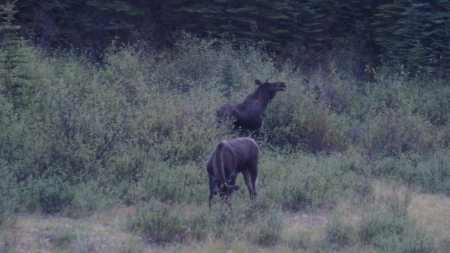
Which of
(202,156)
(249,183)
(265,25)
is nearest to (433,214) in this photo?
(249,183)

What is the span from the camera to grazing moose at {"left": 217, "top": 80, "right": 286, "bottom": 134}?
44.3ft

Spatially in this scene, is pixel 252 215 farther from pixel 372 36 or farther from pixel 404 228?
pixel 372 36

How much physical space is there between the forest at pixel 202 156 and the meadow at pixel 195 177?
0.03 m

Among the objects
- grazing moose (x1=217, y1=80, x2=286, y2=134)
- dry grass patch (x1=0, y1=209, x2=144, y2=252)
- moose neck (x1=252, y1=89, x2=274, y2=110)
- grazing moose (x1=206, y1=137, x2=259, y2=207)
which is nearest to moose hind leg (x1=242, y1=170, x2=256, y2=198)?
grazing moose (x1=206, y1=137, x2=259, y2=207)

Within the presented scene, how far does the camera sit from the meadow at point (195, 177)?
23.7ft

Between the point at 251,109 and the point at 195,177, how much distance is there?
463 centimetres

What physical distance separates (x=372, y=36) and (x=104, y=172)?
2126 centimetres

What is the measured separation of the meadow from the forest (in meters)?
0.03

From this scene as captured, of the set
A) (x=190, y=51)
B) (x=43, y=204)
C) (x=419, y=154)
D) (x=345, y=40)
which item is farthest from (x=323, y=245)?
(x=345, y=40)

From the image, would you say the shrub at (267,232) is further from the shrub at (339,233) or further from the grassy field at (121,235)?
the shrub at (339,233)

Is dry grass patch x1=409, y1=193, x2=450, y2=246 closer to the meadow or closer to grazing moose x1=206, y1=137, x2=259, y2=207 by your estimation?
the meadow

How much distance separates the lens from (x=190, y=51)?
20.5 metres

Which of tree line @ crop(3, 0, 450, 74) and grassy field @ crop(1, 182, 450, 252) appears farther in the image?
tree line @ crop(3, 0, 450, 74)

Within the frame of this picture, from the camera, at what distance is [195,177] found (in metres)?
9.88
